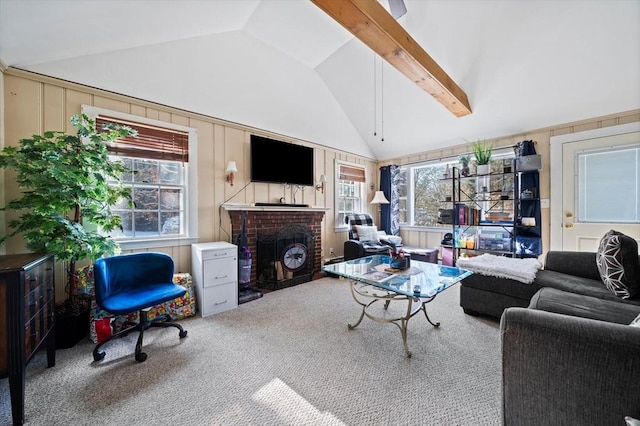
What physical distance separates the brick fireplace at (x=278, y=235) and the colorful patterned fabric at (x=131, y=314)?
0.83 m

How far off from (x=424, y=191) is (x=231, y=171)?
374 cm

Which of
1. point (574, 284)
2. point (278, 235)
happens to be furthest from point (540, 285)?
point (278, 235)

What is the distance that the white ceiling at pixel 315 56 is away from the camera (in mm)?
2006

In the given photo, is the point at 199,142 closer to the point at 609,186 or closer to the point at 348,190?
the point at 348,190

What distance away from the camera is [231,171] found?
3.23m

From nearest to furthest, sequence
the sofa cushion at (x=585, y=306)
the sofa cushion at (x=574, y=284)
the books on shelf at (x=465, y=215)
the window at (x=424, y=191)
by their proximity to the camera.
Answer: the sofa cushion at (x=585, y=306)
the sofa cushion at (x=574, y=284)
the books on shelf at (x=465, y=215)
the window at (x=424, y=191)

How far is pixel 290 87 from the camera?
3.56 metres

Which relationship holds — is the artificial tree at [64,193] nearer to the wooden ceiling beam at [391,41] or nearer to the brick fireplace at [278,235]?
the brick fireplace at [278,235]

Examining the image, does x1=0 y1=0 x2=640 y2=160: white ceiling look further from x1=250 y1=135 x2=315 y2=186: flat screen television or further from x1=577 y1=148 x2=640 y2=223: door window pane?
x1=577 y1=148 x2=640 y2=223: door window pane

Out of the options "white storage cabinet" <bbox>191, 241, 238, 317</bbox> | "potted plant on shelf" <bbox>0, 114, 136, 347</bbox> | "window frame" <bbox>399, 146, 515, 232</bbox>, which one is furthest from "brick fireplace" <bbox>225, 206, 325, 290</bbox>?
"window frame" <bbox>399, 146, 515, 232</bbox>

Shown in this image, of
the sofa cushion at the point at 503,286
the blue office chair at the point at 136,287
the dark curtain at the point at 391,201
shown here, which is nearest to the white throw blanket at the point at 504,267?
the sofa cushion at the point at 503,286

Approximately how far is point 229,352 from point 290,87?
3374 millimetres

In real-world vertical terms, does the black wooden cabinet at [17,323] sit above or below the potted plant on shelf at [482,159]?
below

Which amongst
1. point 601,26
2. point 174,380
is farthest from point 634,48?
point 174,380
